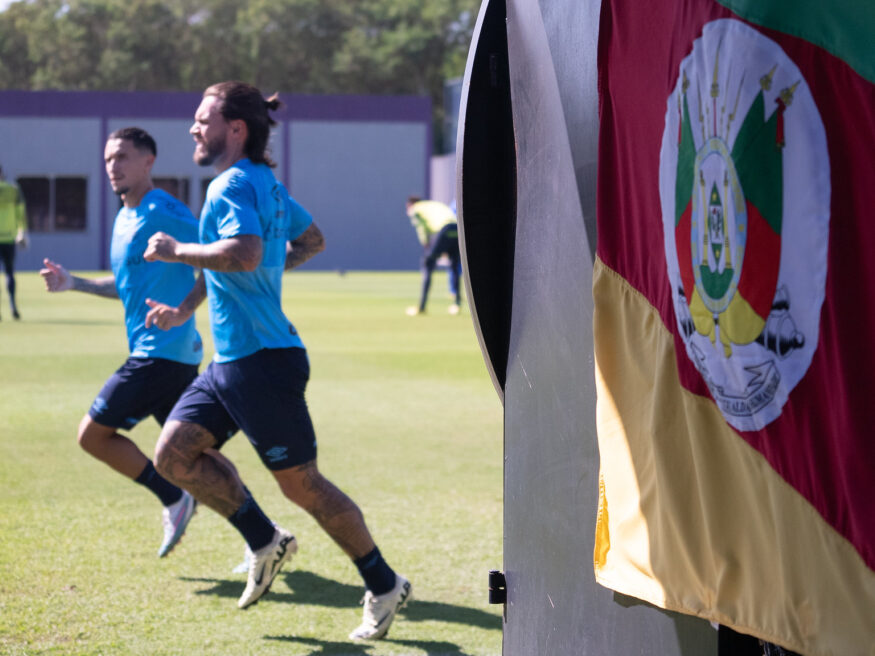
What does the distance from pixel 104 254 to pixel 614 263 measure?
143 ft

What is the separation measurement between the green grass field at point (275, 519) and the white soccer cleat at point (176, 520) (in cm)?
9

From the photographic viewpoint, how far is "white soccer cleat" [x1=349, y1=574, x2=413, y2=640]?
15.0ft

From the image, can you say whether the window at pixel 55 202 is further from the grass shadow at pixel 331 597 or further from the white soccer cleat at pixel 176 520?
the grass shadow at pixel 331 597

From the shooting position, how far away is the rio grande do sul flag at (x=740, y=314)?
1.91 meters

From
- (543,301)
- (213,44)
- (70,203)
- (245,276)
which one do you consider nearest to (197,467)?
(245,276)

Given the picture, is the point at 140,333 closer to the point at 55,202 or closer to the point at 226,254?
the point at 226,254

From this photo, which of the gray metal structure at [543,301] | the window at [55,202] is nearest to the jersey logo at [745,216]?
the gray metal structure at [543,301]

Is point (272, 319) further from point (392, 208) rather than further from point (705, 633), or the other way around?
point (392, 208)

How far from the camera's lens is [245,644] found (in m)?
4.51

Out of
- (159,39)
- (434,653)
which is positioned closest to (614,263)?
(434,653)

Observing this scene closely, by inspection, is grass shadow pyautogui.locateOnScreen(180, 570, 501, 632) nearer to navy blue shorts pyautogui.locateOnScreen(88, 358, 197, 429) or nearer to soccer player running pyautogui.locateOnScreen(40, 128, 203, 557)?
soccer player running pyautogui.locateOnScreen(40, 128, 203, 557)

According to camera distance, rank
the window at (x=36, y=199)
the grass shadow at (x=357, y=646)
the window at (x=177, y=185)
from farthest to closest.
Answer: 1. the window at (x=177, y=185)
2. the window at (x=36, y=199)
3. the grass shadow at (x=357, y=646)

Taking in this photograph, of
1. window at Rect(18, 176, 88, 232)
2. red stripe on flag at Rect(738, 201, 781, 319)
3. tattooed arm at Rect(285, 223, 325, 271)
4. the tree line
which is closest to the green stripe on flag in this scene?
red stripe on flag at Rect(738, 201, 781, 319)

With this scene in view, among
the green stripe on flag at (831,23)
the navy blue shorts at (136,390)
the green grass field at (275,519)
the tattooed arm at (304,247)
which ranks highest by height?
the green stripe on flag at (831,23)
